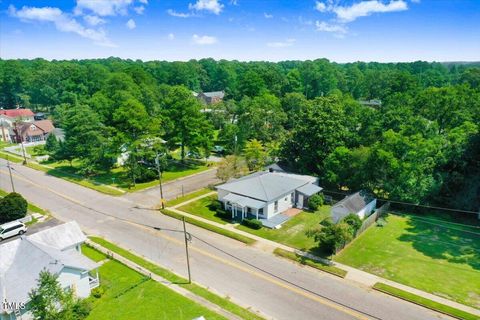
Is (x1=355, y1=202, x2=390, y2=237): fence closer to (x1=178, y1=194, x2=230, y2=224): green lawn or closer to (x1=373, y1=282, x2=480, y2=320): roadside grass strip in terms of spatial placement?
(x1=373, y1=282, x2=480, y2=320): roadside grass strip

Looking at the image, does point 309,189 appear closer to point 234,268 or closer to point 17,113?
point 234,268

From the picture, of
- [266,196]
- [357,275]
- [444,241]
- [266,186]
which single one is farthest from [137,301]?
[444,241]

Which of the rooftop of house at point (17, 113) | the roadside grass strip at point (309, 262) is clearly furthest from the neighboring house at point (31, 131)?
the roadside grass strip at point (309, 262)

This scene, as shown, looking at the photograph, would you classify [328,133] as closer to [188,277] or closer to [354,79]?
[188,277]

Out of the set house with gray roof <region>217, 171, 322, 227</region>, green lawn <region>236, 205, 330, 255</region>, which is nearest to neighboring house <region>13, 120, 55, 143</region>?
house with gray roof <region>217, 171, 322, 227</region>

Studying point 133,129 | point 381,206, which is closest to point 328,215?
point 381,206

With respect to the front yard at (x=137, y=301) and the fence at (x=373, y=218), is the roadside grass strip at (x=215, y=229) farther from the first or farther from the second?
the fence at (x=373, y=218)
